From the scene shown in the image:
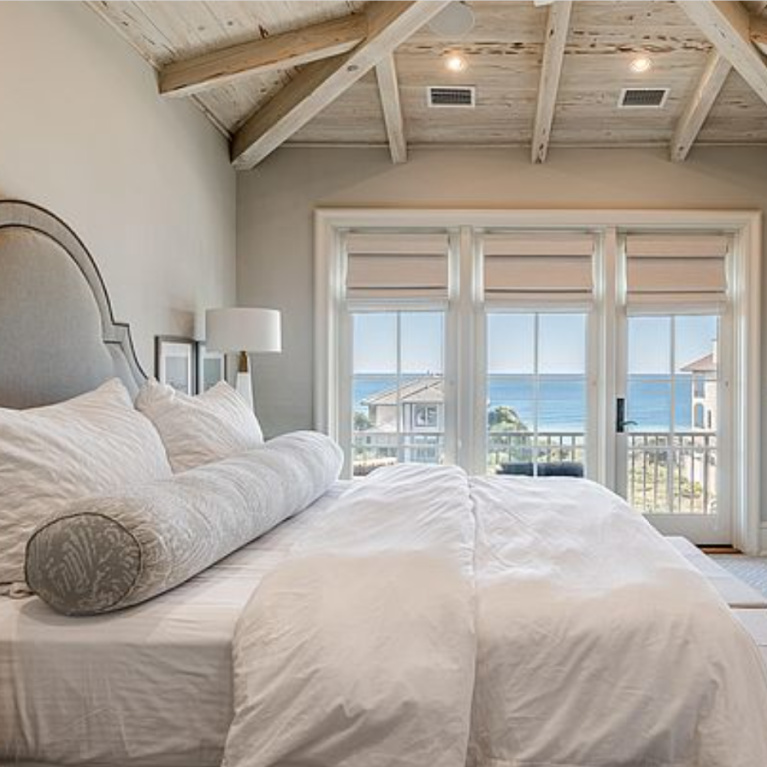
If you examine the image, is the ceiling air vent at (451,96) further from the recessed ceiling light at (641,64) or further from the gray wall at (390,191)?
the recessed ceiling light at (641,64)

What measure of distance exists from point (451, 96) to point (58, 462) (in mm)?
3302

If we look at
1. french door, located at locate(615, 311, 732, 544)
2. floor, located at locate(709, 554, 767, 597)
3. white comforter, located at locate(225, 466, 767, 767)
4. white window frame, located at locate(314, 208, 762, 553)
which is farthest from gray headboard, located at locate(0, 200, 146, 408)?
floor, located at locate(709, 554, 767, 597)

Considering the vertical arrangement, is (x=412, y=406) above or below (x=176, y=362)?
below

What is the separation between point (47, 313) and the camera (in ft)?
7.41

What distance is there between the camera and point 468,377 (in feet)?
15.4

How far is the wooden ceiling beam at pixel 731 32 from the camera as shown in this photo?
3.18 metres

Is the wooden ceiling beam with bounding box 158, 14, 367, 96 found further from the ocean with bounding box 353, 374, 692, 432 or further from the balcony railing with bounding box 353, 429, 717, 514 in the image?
the balcony railing with bounding box 353, 429, 717, 514

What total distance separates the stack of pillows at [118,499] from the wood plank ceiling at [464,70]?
1801 millimetres

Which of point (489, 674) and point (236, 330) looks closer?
point (489, 674)

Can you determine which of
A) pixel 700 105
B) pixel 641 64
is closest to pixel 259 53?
pixel 641 64

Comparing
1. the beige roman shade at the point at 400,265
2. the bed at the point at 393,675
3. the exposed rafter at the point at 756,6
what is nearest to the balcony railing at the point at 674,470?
the beige roman shade at the point at 400,265

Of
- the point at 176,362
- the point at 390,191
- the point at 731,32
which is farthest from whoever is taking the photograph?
the point at 390,191

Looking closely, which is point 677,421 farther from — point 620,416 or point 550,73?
point 550,73

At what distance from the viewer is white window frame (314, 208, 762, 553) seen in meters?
4.54
